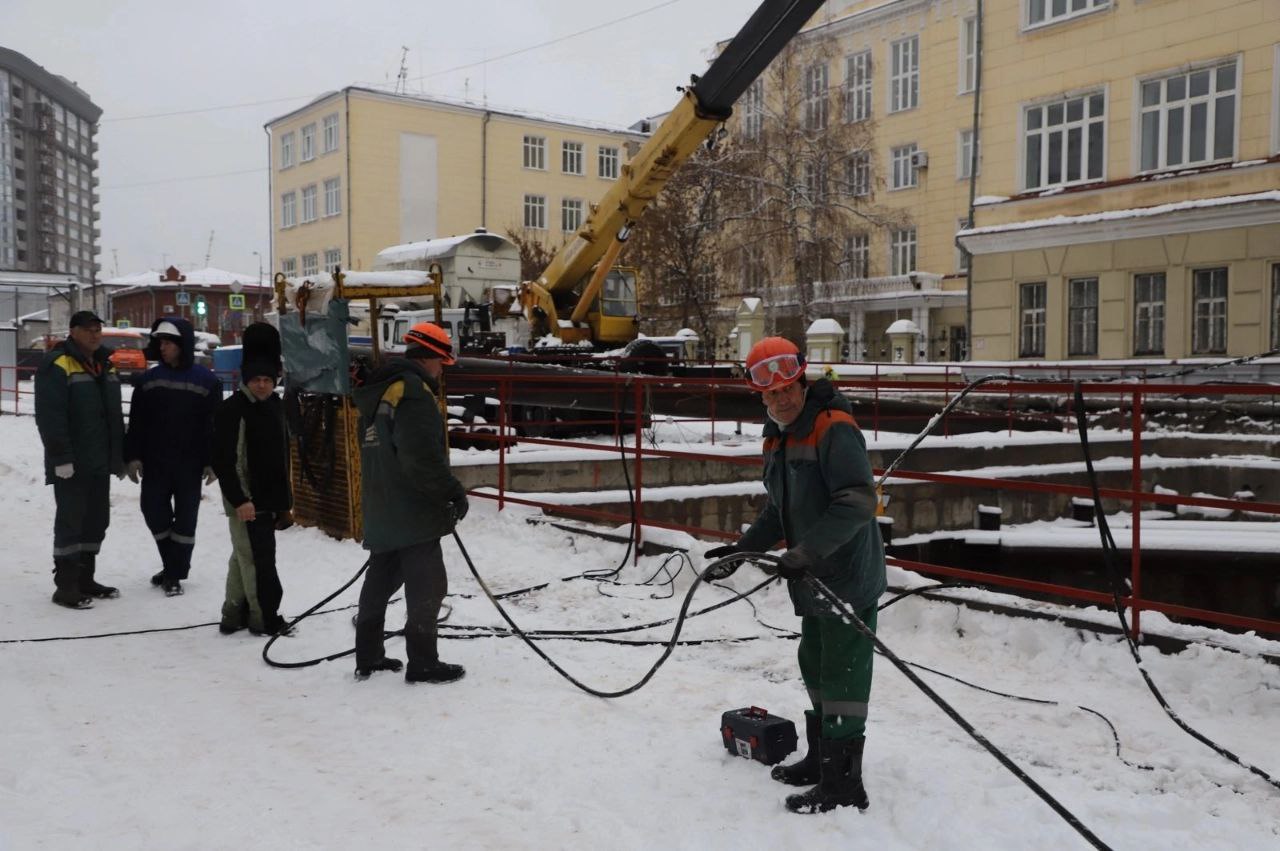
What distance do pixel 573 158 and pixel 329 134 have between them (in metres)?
11.9

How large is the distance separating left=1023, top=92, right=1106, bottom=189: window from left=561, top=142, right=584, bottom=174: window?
30170mm

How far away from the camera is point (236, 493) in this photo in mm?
6027

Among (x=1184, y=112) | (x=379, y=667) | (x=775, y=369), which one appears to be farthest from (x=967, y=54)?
(x=775, y=369)

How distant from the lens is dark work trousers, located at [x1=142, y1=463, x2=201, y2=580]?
23.8ft

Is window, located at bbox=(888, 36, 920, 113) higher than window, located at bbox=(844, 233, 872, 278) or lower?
higher

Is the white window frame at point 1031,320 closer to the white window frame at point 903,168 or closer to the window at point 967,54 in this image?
the window at point 967,54

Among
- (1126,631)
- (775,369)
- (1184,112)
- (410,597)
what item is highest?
(1184,112)

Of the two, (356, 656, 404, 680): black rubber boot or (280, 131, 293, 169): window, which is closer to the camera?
(356, 656, 404, 680): black rubber boot

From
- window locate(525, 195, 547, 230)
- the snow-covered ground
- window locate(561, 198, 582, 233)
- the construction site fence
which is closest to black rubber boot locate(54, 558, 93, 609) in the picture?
the snow-covered ground

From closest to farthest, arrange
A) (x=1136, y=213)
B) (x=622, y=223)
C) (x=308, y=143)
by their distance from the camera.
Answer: (x=622, y=223)
(x=1136, y=213)
(x=308, y=143)

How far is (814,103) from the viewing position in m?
33.5

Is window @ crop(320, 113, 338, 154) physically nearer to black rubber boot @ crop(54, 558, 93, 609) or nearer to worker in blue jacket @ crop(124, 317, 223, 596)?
worker in blue jacket @ crop(124, 317, 223, 596)

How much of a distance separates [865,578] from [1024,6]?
2400cm

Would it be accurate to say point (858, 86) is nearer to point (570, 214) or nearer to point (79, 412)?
point (570, 214)
